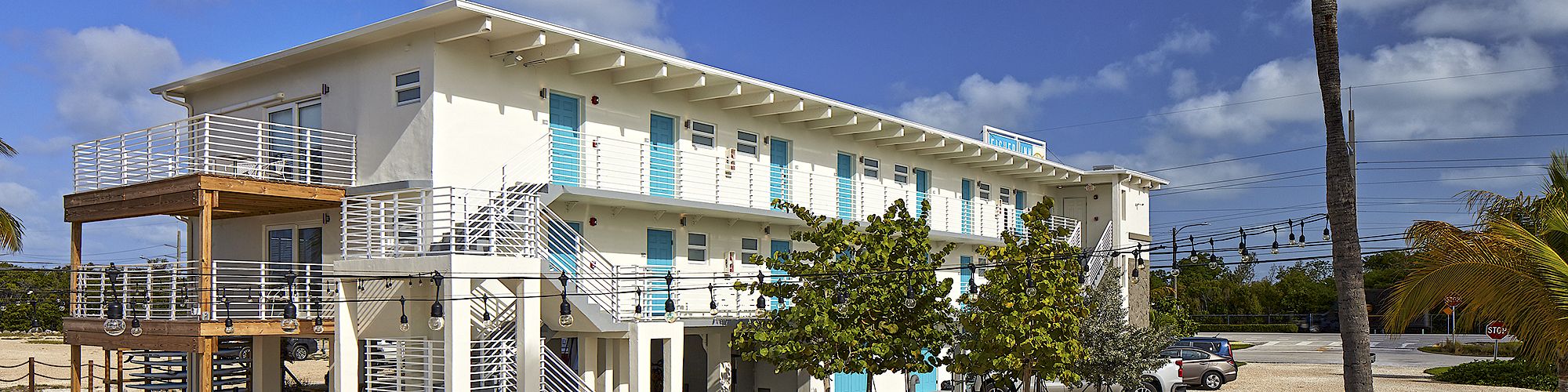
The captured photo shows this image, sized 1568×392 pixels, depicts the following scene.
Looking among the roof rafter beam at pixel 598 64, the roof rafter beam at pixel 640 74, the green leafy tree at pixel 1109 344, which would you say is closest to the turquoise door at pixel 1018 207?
the green leafy tree at pixel 1109 344

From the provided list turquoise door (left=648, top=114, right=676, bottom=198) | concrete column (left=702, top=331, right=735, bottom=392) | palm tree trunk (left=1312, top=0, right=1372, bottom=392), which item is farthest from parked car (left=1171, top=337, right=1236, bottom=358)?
palm tree trunk (left=1312, top=0, right=1372, bottom=392)

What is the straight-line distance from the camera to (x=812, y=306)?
20.8 metres

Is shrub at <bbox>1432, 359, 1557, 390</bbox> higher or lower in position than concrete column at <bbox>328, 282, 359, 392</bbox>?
lower

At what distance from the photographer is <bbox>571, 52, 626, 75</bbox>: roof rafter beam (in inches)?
843

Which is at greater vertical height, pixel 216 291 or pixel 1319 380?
pixel 216 291

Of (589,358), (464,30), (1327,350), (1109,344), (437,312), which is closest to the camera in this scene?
(437,312)

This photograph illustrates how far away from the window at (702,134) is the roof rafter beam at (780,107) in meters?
1.26

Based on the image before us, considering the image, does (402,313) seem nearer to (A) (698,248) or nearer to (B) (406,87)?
(B) (406,87)

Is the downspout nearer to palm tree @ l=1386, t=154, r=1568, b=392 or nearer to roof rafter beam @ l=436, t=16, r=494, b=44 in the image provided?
roof rafter beam @ l=436, t=16, r=494, b=44

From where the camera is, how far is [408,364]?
19.4 meters

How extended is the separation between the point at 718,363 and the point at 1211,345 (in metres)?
18.6

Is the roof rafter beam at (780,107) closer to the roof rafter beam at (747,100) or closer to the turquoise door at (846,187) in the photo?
the roof rafter beam at (747,100)

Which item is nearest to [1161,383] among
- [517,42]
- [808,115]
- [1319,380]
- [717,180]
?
[1319,380]

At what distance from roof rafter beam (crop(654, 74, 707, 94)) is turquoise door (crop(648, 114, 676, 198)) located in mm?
663
